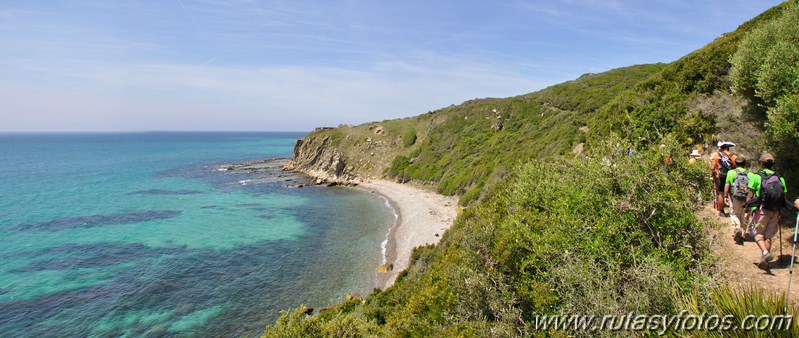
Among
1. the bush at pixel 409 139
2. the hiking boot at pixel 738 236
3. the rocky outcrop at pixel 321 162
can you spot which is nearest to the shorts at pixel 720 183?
the hiking boot at pixel 738 236

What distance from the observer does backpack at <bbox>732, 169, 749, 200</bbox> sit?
10211 mm

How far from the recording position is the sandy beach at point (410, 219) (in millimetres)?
33428

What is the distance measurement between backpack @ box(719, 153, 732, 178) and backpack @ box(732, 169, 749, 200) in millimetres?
1487

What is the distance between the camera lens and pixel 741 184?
10.4 metres

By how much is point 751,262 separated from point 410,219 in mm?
37666

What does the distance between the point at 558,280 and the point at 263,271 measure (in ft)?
86.6

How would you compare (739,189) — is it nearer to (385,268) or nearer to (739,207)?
(739,207)

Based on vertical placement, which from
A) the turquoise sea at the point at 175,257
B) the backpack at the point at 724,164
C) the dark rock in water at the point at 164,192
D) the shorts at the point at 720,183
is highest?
the backpack at the point at 724,164

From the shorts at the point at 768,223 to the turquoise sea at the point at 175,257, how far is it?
76.4ft

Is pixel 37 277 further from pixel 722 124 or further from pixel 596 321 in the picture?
pixel 722 124

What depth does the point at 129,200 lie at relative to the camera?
57125mm

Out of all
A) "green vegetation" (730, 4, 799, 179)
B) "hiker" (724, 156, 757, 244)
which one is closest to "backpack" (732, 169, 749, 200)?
"hiker" (724, 156, 757, 244)

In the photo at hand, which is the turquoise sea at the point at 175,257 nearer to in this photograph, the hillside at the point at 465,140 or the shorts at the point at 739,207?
the hillside at the point at 465,140

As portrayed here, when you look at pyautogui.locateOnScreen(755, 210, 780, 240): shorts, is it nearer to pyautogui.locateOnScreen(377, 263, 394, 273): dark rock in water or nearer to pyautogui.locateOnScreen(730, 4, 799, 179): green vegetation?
pyautogui.locateOnScreen(730, 4, 799, 179): green vegetation
